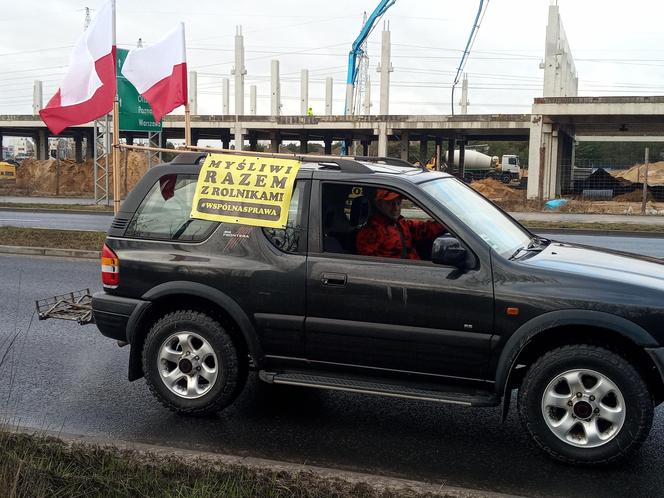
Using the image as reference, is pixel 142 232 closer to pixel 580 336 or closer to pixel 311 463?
pixel 311 463

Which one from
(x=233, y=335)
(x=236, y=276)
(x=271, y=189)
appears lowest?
(x=233, y=335)

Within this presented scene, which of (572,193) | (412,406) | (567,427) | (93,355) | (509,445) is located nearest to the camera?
(567,427)

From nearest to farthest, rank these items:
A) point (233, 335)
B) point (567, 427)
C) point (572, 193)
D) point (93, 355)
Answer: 1. point (567, 427)
2. point (233, 335)
3. point (93, 355)
4. point (572, 193)

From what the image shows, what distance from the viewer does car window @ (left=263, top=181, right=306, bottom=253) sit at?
479cm

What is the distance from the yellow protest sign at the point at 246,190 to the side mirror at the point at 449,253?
108 centimetres

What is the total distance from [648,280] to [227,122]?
162 feet

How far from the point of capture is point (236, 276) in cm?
479

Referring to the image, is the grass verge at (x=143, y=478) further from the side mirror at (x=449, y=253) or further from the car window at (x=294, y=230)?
the car window at (x=294, y=230)

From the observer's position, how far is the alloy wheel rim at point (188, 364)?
4863 millimetres

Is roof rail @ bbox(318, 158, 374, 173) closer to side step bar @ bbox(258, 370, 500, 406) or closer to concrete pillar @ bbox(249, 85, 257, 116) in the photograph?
side step bar @ bbox(258, 370, 500, 406)

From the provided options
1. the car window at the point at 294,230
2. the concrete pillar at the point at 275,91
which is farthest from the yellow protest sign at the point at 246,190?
the concrete pillar at the point at 275,91

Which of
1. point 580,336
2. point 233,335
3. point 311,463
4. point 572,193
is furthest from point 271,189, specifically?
point 572,193

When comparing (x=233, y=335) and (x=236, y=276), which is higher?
(x=236, y=276)

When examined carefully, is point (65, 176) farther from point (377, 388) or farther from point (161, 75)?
point (377, 388)
